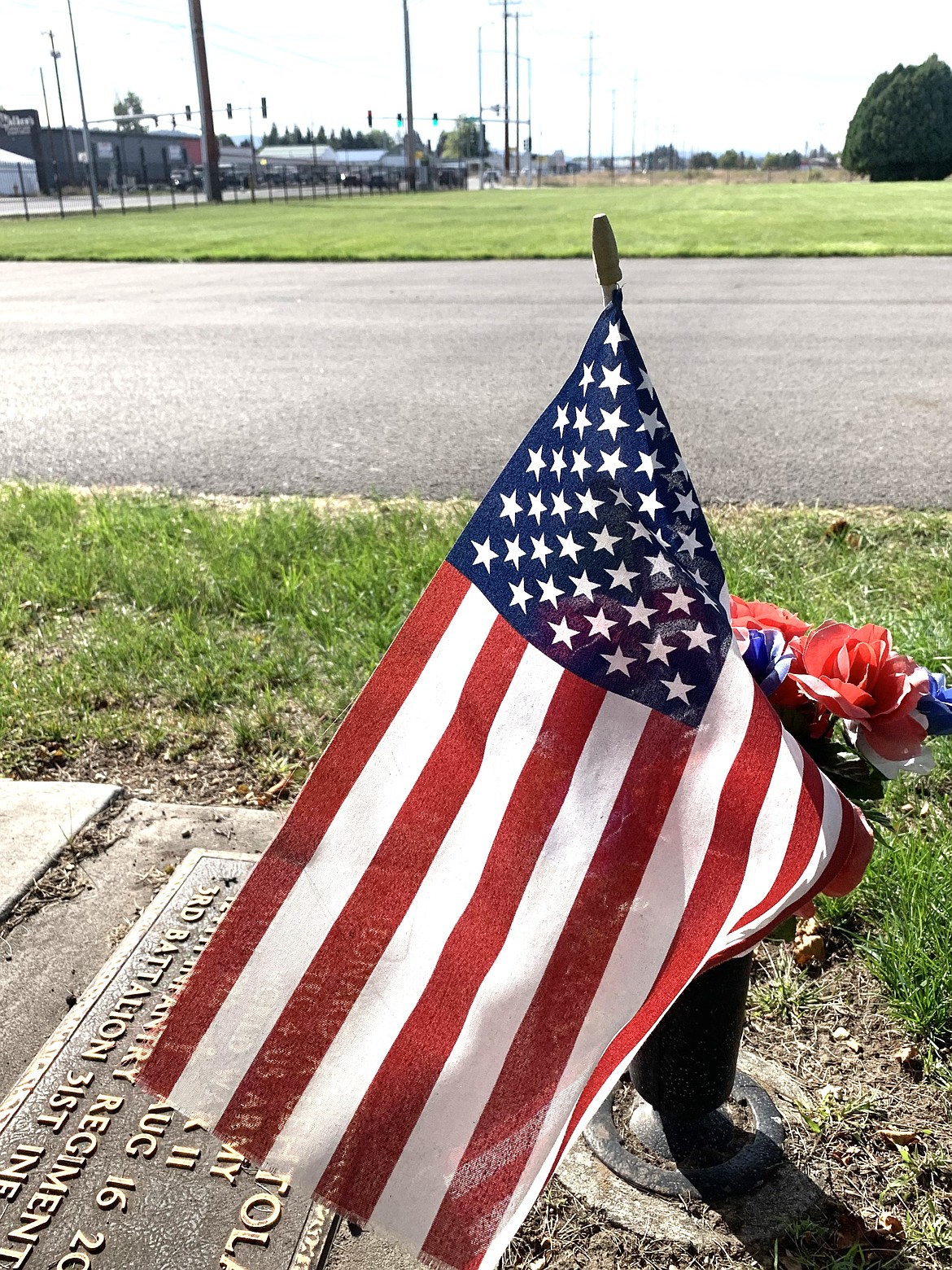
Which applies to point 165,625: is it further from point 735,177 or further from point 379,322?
point 735,177

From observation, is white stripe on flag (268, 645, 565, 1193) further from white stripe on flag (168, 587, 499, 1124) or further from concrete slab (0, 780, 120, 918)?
concrete slab (0, 780, 120, 918)

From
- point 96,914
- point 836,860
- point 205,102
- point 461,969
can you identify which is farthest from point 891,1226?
point 205,102

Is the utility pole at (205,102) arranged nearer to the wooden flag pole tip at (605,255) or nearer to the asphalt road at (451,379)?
the asphalt road at (451,379)

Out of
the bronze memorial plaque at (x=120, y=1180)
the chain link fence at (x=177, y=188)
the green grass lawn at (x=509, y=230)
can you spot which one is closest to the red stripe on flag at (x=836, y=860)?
the bronze memorial plaque at (x=120, y=1180)

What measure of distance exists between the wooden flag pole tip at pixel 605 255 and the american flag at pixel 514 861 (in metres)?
0.05

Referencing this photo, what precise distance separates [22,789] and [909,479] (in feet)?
13.6

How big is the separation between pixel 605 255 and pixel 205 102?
46.9 meters

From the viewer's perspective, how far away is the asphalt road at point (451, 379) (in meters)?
5.79

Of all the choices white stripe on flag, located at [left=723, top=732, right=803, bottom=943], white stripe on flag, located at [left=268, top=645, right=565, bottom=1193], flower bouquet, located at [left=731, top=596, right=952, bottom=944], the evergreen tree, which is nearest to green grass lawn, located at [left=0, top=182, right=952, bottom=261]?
flower bouquet, located at [left=731, top=596, right=952, bottom=944]

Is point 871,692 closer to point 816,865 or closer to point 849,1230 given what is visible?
point 816,865

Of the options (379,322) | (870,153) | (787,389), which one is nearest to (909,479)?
(787,389)

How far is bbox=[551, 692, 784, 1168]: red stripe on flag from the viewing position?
4.38ft

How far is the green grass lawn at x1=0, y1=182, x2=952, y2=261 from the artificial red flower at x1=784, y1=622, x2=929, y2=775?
15707 mm

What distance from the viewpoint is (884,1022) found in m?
2.31
